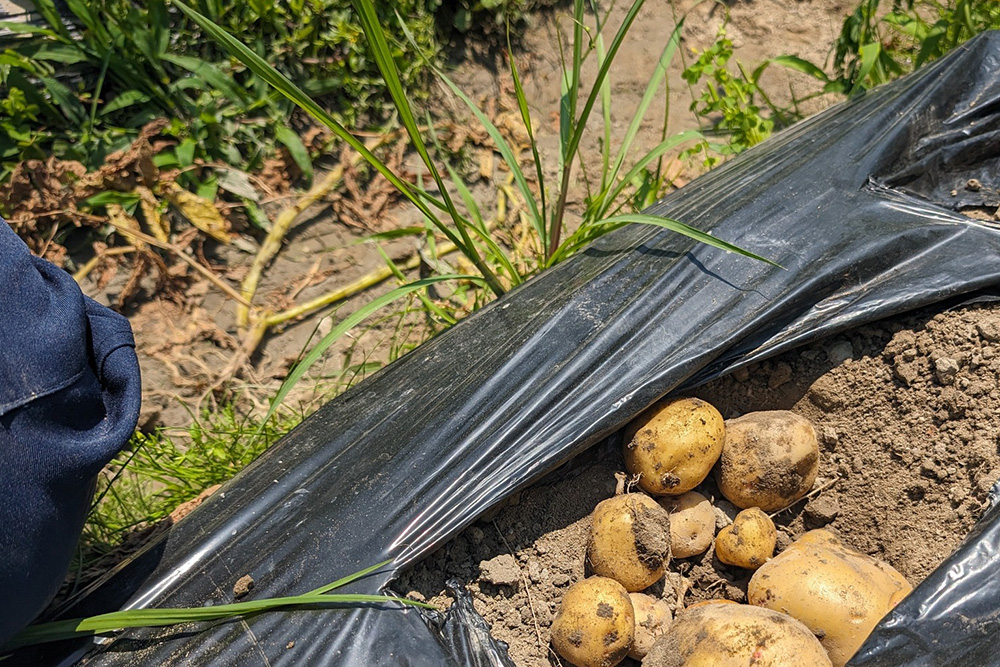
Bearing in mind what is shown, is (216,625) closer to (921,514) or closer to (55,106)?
(921,514)

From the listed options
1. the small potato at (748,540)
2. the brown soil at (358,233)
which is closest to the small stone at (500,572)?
the small potato at (748,540)

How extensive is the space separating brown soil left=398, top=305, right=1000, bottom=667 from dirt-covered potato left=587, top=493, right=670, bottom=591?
0.35ft

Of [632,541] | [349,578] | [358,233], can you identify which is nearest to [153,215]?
[358,233]

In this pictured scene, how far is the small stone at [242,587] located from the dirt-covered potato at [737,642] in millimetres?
679

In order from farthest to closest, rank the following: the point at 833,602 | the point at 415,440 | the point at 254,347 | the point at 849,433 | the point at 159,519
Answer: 1. the point at 254,347
2. the point at 159,519
3. the point at 849,433
4. the point at 415,440
5. the point at 833,602

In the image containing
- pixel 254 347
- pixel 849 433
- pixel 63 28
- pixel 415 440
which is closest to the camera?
pixel 415 440

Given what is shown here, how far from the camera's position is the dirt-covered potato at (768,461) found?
1.51m

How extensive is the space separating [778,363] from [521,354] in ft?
A: 1.75

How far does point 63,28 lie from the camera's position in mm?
2746

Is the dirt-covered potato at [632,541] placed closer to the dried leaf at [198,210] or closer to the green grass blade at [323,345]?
the green grass blade at [323,345]

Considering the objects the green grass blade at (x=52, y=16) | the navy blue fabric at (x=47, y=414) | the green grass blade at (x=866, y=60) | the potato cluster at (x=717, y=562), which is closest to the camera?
the navy blue fabric at (x=47, y=414)

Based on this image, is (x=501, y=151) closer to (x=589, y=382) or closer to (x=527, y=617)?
(x=589, y=382)

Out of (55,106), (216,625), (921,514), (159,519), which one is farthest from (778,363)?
(55,106)

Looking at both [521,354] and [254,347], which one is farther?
[254,347]
